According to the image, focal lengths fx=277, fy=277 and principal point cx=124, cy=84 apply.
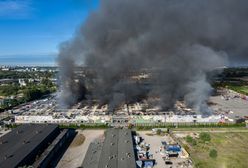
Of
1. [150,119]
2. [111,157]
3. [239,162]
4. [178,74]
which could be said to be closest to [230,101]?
[178,74]

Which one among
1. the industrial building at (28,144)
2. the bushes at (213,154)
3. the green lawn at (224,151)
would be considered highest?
the industrial building at (28,144)

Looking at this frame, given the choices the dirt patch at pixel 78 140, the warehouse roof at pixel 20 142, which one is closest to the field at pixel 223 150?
the dirt patch at pixel 78 140

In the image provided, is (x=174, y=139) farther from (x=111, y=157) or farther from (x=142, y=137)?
(x=111, y=157)

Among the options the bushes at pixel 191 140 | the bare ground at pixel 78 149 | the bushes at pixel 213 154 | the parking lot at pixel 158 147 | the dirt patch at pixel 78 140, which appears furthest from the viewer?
the dirt patch at pixel 78 140

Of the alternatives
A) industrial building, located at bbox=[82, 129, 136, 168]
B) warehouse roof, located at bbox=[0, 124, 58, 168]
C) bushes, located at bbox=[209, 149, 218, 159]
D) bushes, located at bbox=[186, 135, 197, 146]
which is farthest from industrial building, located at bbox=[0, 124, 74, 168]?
bushes, located at bbox=[209, 149, 218, 159]

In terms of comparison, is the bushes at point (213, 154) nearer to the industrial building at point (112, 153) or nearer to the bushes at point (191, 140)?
the bushes at point (191, 140)

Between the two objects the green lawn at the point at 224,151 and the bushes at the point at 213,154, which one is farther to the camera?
the bushes at the point at 213,154

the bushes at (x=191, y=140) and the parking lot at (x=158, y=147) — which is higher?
the bushes at (x=191, y=140)

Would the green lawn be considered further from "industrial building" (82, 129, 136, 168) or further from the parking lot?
"industrial building" (82, 129, 136, 168)

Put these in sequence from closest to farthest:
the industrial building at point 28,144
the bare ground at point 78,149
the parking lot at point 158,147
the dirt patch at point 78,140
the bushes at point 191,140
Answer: the industrial building at point 28,144
the parking lot at point 158,147
the bare ground at point 78,149
the bushes at point 191,140
the dirt patch at point 78,140
